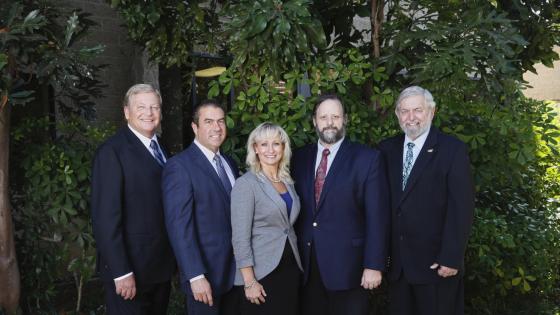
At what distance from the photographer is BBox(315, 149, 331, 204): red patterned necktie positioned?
3531mm

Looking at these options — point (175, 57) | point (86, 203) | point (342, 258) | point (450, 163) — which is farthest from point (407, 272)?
point (175, 57)

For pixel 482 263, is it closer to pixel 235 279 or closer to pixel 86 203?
pixel 235 279

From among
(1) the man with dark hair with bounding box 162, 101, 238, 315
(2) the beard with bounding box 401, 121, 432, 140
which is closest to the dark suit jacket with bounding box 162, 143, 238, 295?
(1) the man with dark hair with bounding box 162, 101, 238, 315

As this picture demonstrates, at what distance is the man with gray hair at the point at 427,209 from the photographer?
11.3 feet

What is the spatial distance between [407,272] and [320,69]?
162 centimetres

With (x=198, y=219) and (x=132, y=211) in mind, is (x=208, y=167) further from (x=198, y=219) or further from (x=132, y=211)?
(x=132, y=211)

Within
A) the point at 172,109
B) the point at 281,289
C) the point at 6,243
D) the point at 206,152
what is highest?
the point at 172,109

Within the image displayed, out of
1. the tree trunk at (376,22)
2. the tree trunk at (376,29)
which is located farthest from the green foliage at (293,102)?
the tree trunk at (376,22)

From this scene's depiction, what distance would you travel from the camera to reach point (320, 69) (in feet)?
13.9

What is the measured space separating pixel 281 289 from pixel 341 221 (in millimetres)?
550

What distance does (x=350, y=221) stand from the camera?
346 cm

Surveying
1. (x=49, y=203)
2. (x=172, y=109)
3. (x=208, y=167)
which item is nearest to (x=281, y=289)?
(x=208, y=167)

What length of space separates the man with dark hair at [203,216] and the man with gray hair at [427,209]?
107cm

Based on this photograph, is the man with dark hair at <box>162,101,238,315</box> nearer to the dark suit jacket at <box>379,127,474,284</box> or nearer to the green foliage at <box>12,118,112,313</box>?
the dark suit jacket at <box>379,127,474,284</box>
